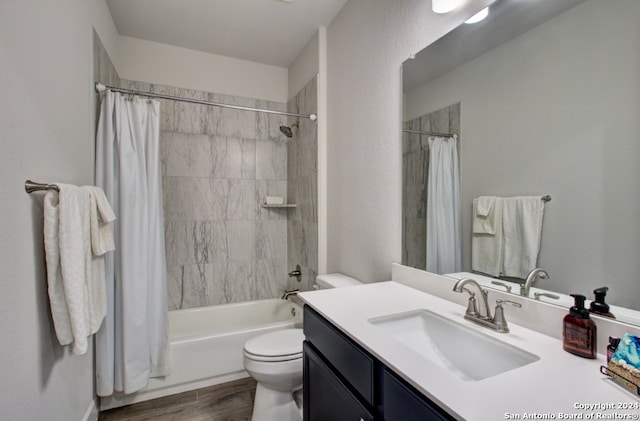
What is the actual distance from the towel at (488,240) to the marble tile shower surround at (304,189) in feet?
4.38

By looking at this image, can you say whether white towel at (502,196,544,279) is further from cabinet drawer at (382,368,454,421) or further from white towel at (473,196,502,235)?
cabinet drawer at (382,368,454,421)

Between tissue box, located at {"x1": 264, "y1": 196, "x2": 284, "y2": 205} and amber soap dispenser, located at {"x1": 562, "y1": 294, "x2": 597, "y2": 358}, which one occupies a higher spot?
tissue box, located at {"x1": 264, "y1": 196, "x2": 284, "y2": 205}

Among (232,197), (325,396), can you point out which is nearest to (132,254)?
(232,197)

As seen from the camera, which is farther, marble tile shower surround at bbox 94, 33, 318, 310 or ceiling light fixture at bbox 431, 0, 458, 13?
marble tile shower surround at bbox 94, 33, 318, 310

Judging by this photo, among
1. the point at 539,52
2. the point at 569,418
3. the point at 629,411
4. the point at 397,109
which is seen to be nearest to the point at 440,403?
the point at 569,418

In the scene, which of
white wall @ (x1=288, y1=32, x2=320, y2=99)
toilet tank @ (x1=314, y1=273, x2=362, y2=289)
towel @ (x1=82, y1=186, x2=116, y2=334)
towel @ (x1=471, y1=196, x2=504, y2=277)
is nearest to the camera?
towel @ (x1=471, y1=196, x2=504, y2=277)

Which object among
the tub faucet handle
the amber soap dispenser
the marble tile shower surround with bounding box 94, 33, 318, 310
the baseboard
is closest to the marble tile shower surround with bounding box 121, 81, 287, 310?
the marble tile shower surround with bounding box 94, 33, 318, 310

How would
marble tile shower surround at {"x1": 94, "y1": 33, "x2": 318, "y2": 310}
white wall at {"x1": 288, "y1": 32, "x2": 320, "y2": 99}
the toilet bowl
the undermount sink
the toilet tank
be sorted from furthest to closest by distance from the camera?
marble tile shower surround at {"x1": 94, "y1": 33, "x2": 318, "y2": 310}, white wall at {"x1": 288, "y1": 32, "x2": 320, "y2": 99}, the toilet tank, the toilet bowl, the undermount sink

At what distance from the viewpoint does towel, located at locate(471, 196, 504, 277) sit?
1019 millimetres

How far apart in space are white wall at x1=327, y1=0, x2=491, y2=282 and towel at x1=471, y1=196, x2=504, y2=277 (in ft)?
1.38

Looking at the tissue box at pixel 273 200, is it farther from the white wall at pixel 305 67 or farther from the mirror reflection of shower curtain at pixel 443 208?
the mirror reflection of shower curtain at pixel 443 208

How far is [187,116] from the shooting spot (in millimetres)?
2557

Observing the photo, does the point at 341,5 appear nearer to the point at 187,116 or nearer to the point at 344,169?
the point at 344,169

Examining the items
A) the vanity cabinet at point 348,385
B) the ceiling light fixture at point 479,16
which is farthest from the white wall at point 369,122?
the vanity cabinet at point 348,385
